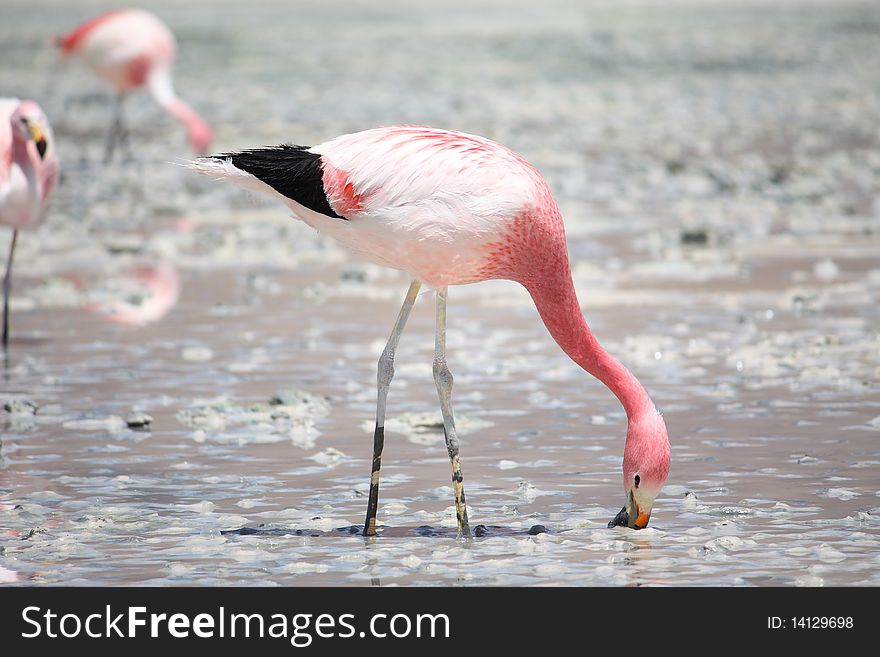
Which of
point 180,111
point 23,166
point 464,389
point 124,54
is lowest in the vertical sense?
point 464,389

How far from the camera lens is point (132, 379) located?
8.85 m

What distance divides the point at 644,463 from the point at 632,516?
0.22m

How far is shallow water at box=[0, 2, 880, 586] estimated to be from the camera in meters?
5.98

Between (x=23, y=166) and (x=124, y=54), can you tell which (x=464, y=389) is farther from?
(x=124, y=54)

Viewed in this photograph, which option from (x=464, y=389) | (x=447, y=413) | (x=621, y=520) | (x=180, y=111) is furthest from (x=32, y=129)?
(x=180, y=111)

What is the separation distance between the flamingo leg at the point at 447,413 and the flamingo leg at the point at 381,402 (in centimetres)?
12

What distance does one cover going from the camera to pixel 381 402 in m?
6.38

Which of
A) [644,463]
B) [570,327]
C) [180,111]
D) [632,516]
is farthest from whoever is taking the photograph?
[180,111]

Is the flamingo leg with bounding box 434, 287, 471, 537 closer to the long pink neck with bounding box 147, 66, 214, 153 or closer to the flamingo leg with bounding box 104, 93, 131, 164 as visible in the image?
A: the long pink neck with bounding box 147, 66, 214, 153

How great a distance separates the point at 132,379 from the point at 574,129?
45.9 ft

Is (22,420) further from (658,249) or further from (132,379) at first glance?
(658,249)

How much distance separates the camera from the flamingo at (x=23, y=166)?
33.0 ft

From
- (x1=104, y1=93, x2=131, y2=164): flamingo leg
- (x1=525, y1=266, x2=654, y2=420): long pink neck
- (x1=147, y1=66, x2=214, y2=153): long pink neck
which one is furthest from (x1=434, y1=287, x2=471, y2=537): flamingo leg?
(x1=104, y1=93, x2=131, y2=164): flamingo leg

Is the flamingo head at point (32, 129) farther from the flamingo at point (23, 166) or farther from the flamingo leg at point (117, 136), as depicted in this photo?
the flamingo leg at point (117, 136)
